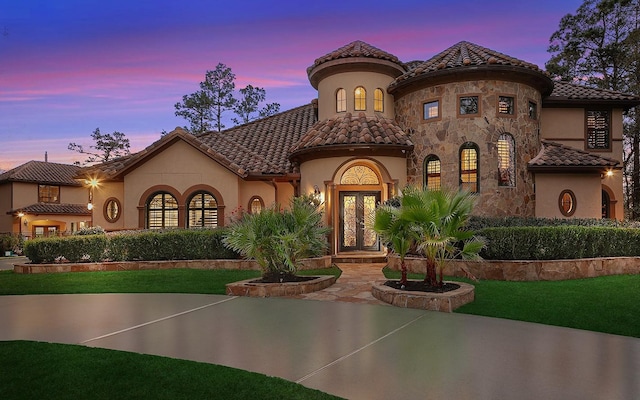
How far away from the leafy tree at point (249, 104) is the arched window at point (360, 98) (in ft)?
77.4

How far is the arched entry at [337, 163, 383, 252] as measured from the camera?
16734mm

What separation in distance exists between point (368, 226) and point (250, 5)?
10.6 meters

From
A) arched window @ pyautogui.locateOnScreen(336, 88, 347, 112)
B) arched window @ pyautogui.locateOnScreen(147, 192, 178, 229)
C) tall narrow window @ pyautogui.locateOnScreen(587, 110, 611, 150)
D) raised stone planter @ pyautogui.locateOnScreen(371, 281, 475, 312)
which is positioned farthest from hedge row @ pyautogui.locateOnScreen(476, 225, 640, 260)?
arched window @ pyautogui.locateOnScreen(147, 192, 178, 229)

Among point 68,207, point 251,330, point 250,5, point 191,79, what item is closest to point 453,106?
point 250,5

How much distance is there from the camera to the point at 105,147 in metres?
48.5

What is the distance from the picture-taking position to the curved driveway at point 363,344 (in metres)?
3.92

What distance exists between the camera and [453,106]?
15.7 metres

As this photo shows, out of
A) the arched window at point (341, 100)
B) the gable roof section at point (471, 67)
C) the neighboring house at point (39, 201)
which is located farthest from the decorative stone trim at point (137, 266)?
the neighboring house at point (39, 201)

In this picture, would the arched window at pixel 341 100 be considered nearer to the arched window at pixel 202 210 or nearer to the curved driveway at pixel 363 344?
the arched window at pixel 202 210

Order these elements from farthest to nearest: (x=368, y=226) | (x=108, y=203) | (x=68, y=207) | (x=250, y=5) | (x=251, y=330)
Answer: (x=68, y=207) → (x=108, y=203) → (x=250, y=5) → (x=368, y=226) → (x=251, y=330)

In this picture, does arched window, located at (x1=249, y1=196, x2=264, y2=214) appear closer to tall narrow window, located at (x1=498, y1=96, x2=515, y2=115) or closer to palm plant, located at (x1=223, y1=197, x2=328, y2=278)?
palm plant, located at (x1=223, y1=197, x2=328, y2=278)

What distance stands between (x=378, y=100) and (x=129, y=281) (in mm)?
12558

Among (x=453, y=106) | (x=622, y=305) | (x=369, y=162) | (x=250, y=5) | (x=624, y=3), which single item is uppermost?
(x=624, y=3)

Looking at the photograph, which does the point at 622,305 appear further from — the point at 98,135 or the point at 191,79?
the point at 98,135
